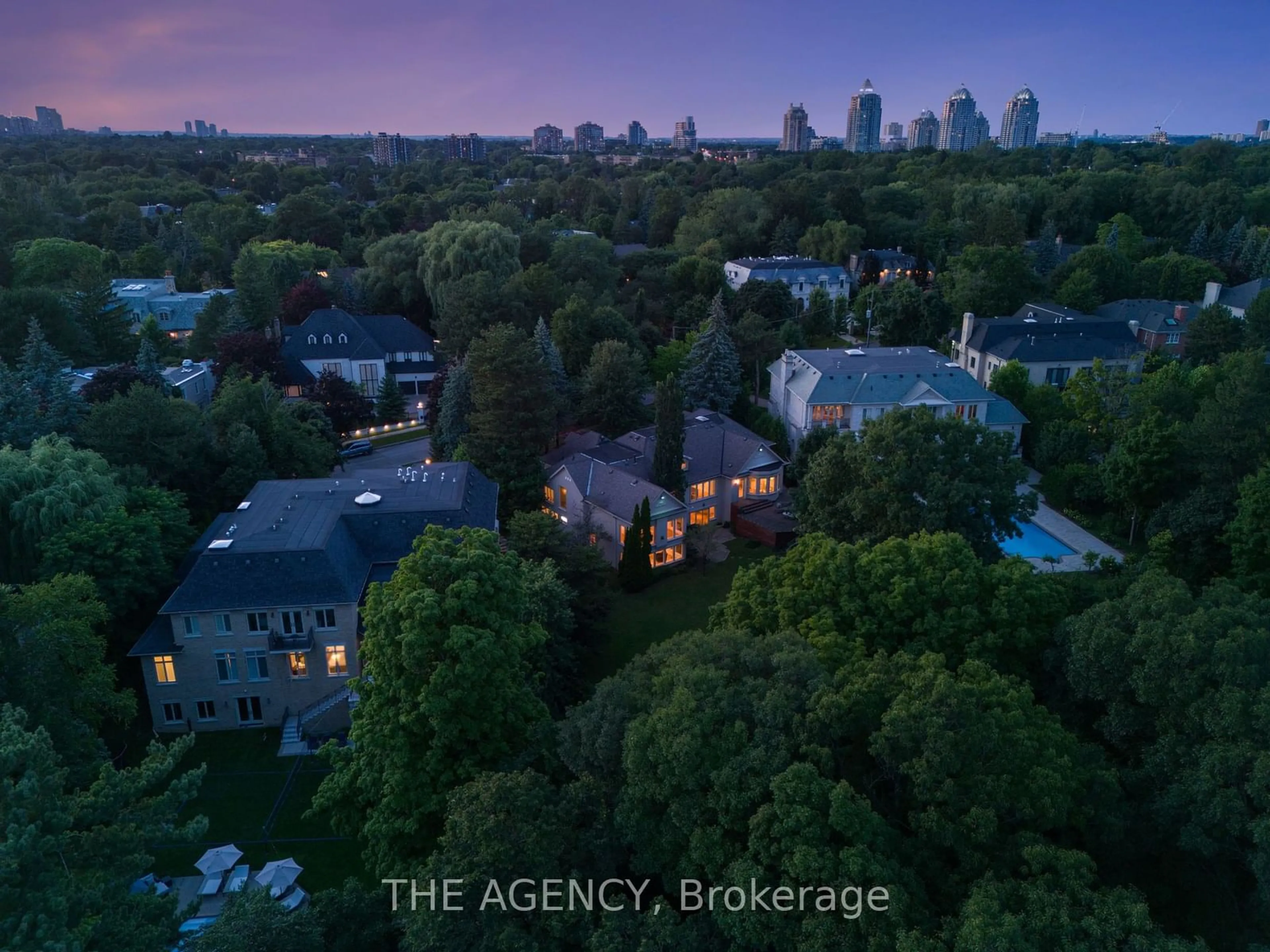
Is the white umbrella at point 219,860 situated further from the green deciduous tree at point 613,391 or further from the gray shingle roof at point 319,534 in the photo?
the green deciduous tree at point 613,391

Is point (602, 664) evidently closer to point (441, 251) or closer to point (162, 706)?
point (162, 706)

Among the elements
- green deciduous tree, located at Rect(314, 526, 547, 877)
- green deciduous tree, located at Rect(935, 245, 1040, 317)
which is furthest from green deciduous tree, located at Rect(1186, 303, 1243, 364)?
green deciduous tree, located at Rect(314, 526, 547, 877)

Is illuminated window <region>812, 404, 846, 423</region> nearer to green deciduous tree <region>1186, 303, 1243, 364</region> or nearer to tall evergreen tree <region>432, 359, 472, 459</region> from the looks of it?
tall evergreen tree <region>432, 359, 472, 459</region>

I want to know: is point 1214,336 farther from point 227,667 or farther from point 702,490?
point 227,667

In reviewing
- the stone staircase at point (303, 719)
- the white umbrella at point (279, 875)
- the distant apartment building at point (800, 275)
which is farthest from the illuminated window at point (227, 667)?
the distant apartment building at point (800, 275)

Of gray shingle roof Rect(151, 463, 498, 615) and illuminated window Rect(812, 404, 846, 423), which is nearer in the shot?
gray shingle roof Rect(151, 463, 498, 615)

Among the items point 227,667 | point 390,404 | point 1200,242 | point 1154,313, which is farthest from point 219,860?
point 1200,242

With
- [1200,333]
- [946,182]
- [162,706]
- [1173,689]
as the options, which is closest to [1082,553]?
[1173,689]
